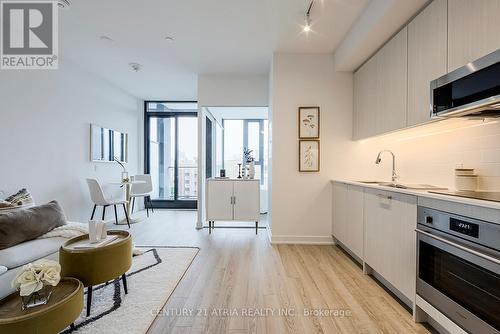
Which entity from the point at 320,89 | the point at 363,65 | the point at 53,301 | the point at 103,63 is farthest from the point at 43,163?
the point at 363,65

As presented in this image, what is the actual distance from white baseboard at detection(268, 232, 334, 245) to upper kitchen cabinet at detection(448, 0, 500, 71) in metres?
2.53

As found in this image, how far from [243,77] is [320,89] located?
1.57 metres

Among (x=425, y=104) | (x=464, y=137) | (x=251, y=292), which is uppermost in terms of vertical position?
(x=425, y=104)

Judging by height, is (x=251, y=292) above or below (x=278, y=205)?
below

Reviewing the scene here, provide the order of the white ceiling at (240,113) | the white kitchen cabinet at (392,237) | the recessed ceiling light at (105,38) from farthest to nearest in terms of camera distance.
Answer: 1. the white ceiling at (240,113)
2. the recessed ceiling light at (105,38)
3. the white kitchen cabinet at (392,237)

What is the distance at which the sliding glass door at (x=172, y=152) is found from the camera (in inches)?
255

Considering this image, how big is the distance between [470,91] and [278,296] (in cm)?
201

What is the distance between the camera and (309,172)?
3576mm

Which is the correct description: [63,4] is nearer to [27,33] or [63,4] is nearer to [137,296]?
[27,33]

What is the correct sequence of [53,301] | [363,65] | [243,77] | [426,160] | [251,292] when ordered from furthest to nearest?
[243,77] < [363,65] < [426,160] < [251,292] < [53,301]

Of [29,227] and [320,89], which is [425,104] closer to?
[320,89]

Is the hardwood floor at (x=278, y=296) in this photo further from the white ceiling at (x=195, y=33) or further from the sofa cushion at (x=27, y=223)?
the white ceiling at (x=195, y=33)

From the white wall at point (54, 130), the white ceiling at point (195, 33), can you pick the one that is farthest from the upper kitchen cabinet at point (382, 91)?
the white wall at point (54, 130)

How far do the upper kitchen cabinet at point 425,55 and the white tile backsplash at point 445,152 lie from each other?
0.82 feet
